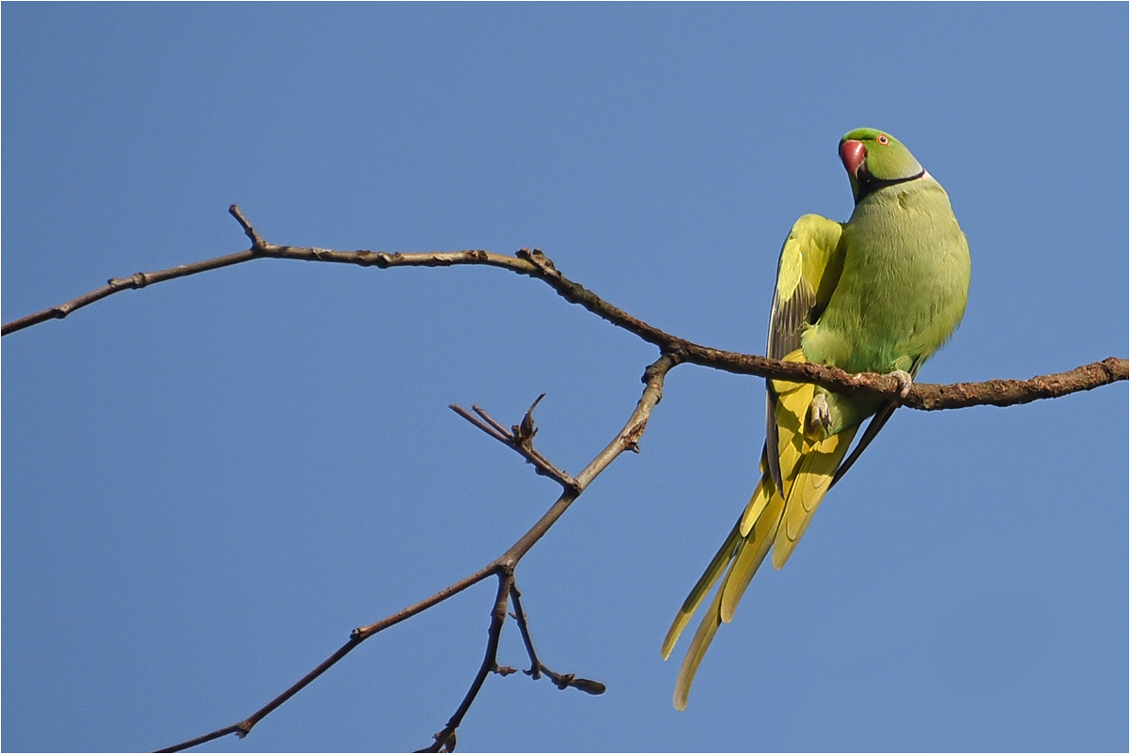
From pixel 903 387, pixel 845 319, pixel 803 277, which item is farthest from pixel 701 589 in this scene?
pixel 803 277

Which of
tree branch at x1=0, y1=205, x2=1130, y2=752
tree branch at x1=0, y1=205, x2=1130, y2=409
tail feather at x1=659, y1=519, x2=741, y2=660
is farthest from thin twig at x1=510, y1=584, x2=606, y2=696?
tail feather at x1=659, y1=519, x2=741, y2=660

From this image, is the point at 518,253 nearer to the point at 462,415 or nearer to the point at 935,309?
the point at 462,415

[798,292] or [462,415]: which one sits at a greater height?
[798,292]

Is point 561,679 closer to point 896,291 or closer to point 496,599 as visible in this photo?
point 496,599

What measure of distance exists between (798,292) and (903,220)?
0.45 m

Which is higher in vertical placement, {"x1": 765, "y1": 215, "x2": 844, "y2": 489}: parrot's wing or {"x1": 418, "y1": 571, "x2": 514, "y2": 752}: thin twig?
{"x1": 765, "y1": 215, "x2": 844, "y2": 489}: parrot's wing

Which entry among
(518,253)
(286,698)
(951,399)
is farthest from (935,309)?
(286,698)

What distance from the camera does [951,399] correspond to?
287 centimetres

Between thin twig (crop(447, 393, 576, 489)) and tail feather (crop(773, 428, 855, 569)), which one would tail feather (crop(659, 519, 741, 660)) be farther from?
thin twig (crop(447, 393, 576, 489))

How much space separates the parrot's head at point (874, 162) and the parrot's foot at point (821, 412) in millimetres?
927

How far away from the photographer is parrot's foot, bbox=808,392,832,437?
3629 mm

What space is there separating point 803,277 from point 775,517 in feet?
3.02

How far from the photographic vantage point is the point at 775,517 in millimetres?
3594

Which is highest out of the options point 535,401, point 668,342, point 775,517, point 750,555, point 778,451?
point 778,451
